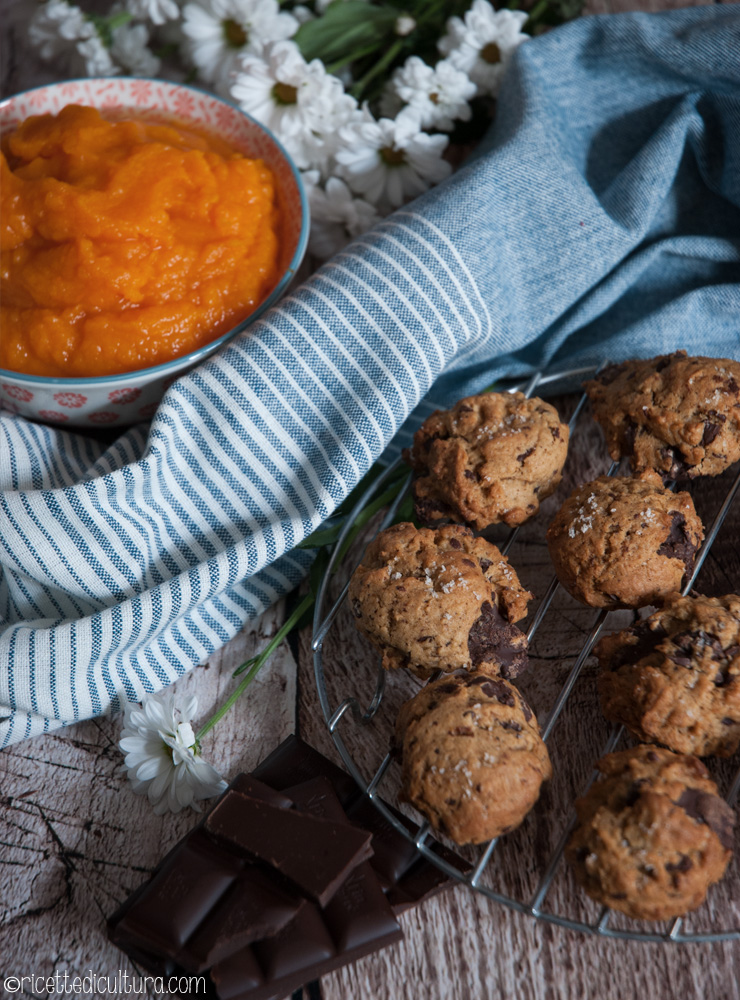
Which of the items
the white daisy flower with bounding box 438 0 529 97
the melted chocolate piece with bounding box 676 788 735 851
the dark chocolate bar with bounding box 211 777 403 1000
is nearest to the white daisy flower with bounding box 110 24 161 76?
the white daisy flower with bounding box 438 0 529 97

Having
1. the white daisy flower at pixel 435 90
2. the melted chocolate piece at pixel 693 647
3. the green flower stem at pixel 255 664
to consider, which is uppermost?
the white daisy flower at pixel 435 90

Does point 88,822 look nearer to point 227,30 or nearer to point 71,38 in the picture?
point 227,30

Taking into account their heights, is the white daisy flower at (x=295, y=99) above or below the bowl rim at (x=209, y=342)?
above

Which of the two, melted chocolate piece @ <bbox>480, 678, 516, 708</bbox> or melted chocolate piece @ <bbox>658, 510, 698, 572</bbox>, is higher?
melted chocolate piece @ <bbox>658, 510, 698, 572</bbox>

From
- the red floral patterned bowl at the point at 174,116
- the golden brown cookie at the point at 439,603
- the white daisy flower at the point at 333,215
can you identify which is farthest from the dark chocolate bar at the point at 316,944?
the white daisy flower at the point at 333,215

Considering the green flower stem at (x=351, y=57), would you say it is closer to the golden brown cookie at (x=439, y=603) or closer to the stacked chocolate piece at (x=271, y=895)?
the golden brown cookie at (x=439, y=603)

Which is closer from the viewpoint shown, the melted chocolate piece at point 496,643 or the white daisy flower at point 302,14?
the melted chocolate piece at point 496,643

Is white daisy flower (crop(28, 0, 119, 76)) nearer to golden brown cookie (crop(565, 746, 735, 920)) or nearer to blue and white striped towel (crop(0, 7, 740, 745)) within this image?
blue and white striped towel (crop(0, 7, 740, 745))
